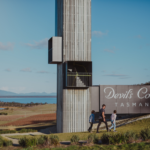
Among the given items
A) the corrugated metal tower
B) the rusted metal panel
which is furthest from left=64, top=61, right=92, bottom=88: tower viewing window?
the rusted metal panel

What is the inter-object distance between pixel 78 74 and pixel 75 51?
7.83ft

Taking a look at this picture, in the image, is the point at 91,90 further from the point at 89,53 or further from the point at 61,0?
the point at 61,0

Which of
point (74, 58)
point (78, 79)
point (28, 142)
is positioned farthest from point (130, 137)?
point (74, 58)

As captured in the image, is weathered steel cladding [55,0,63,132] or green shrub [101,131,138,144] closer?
green shrub [101,131,138,144]

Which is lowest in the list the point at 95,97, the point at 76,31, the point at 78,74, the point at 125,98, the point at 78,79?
the point at 125,98

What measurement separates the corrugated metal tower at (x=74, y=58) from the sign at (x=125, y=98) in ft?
6.59

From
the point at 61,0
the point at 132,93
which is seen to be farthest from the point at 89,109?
the point at 61,0

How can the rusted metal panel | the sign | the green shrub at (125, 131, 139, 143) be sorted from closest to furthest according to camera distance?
the green shrub at (125, 131, 139, 143) < the rusted metal panel < the sign

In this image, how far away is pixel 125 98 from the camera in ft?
91.8

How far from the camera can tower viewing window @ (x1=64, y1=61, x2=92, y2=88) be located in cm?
2600

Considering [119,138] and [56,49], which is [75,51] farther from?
[119,138]

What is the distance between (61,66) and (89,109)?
528 cm

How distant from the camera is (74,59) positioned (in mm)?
26625

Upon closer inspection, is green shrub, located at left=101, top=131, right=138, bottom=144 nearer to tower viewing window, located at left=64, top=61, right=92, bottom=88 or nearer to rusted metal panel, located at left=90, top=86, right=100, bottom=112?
tower viewing window, located at left=64, top=61, right=92, bottom=88
